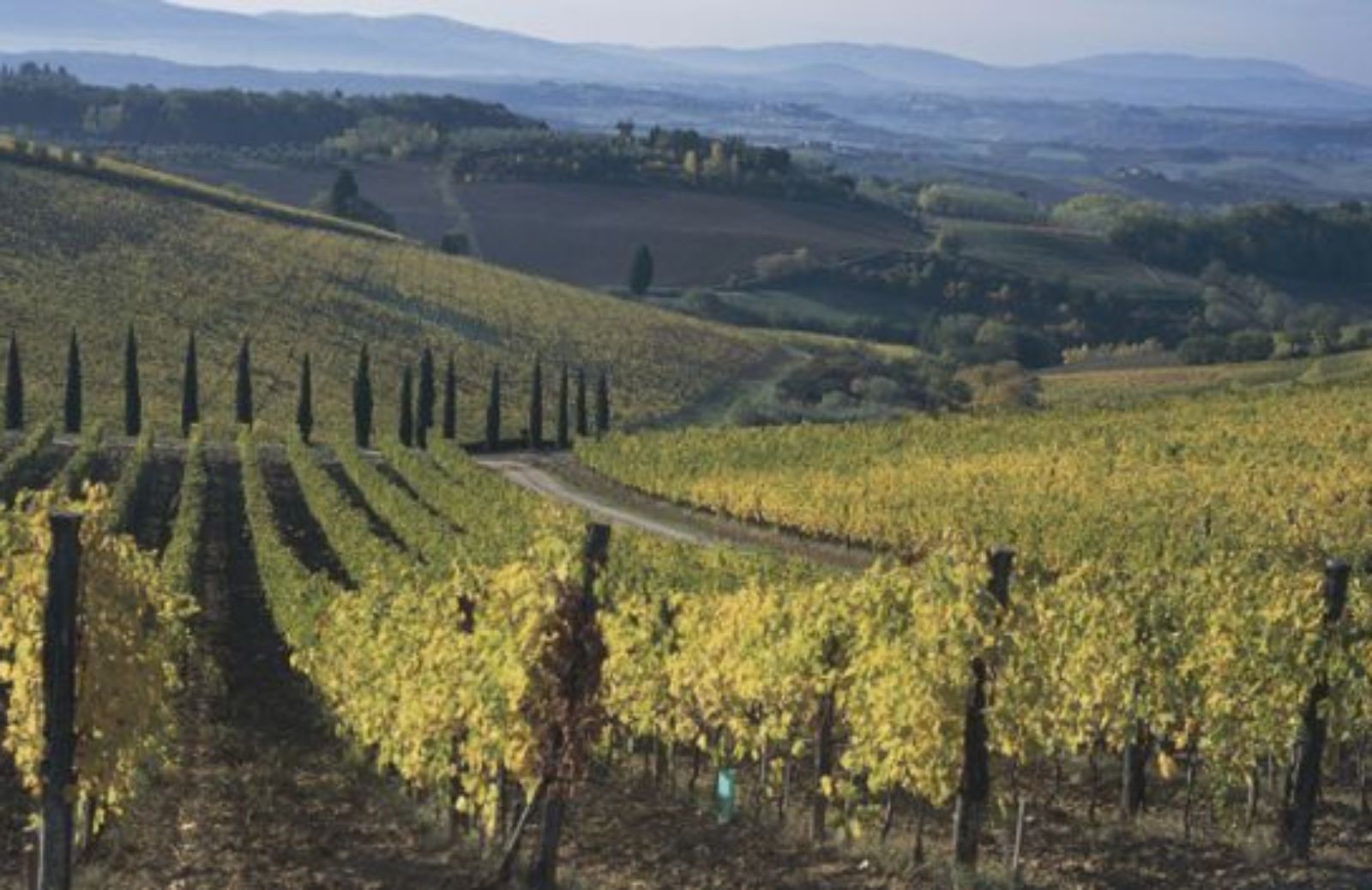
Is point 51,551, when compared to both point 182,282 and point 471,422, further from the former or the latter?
point 182,282

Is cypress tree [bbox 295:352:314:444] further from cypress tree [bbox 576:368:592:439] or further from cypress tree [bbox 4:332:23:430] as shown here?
cypress tree [bbox 576:368:592:439]

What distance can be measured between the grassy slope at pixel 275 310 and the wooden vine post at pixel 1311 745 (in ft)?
283

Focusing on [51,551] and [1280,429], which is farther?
[1280,429]

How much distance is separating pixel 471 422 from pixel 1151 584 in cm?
8389

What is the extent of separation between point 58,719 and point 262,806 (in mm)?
11351

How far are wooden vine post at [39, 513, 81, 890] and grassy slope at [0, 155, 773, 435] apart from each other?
8646 cm

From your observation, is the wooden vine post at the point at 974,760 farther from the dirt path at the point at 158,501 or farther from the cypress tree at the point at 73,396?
the cypress tree at the point at 73,396

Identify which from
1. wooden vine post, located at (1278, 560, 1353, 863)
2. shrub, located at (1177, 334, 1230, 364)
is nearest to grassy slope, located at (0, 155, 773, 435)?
shrub, located at (1177, 334, 1230, 364)

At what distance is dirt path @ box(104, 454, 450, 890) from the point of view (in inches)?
1089

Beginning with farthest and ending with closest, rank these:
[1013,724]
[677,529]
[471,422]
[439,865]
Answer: [471,422], [677,529], [439,865], [1013,724]

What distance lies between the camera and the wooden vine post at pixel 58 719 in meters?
21.3

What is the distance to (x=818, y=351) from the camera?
540 feet

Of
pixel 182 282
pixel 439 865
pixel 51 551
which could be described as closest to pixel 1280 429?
pixel 439 865

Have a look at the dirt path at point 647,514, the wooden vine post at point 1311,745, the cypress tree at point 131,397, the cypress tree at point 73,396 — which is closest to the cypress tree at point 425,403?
the dirt path at point 647,514
